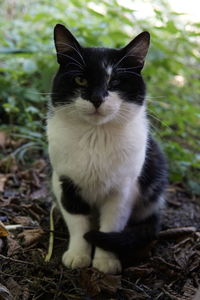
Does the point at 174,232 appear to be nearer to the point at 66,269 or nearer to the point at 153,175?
the point at 153,175

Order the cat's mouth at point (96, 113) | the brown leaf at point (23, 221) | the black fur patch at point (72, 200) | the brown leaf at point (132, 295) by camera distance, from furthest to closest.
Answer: the brown leaf at point (23, 221), the black fur patch at point (72, 200), the cat's mouth at point (96, 113), the brown leaf at point (132, 295)

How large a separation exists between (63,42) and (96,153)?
608 mm

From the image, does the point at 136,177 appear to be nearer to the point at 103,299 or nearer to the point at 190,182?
the point at 103,299

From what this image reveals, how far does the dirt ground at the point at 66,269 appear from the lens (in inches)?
59.6

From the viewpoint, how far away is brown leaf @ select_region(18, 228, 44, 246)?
1885mm

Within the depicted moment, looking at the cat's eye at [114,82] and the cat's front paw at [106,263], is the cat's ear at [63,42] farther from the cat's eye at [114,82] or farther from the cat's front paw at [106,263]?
the cat's front paw at [106,263]

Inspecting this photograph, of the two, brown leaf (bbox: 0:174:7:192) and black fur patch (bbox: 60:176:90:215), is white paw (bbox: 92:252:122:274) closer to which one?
black fur patch (bbox: 60:176:90:215)

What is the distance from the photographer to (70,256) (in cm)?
176

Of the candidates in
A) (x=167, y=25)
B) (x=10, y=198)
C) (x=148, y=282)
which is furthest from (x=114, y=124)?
(x=167, y=25)

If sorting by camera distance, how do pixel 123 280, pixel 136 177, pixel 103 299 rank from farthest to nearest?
pixel 136 177
pixel 123 280
pixel 103 299

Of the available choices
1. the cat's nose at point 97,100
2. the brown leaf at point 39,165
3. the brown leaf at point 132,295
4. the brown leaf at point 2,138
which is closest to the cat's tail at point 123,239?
the brown leaf at point 132,295

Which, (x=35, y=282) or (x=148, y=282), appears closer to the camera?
(x=35, y=282)

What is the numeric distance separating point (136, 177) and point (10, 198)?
0.94m

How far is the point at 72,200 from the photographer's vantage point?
1907mm
